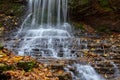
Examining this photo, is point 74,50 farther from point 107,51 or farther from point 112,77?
point 112,77

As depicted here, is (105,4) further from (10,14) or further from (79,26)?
(10,14)

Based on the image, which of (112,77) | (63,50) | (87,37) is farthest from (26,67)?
(87,37)

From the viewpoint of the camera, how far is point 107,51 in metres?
10.6

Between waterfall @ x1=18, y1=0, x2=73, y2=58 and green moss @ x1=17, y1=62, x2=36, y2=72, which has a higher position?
waterfall @ x1=18, y1=0, x2=73, y2=58

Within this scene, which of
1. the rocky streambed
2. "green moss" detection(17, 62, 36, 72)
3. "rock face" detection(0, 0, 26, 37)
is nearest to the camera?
the rocky streambed

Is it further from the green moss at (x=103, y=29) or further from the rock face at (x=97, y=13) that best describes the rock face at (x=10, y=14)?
the green moss at (x=103, y=29)

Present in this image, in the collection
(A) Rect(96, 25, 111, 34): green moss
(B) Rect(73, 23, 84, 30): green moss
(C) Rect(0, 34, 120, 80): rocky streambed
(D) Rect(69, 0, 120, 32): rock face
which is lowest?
(C) Rect(0, 34, 120, 80): rocky streambed

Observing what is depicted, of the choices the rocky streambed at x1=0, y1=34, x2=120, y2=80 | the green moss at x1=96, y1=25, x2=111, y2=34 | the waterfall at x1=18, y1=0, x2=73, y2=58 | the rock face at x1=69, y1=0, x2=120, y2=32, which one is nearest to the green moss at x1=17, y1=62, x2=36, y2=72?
the rocky streambed at x1=0, y1=34, x2=120, y2=80

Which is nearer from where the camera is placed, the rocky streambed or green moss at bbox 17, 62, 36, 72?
the rocky streambed

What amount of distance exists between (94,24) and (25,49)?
4.69m

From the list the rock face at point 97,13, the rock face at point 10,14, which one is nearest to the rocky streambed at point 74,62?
the rock face at point 97,13

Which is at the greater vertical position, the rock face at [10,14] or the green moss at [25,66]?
the rock face at [10,14]

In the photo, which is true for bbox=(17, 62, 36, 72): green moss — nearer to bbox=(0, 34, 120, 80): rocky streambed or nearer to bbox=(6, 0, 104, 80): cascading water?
bbox=(0, 34, 120, 80): rocky streambed

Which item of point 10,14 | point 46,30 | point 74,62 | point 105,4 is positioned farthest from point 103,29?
point 74,62
